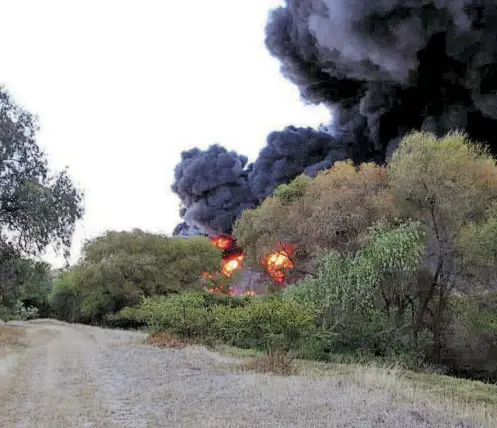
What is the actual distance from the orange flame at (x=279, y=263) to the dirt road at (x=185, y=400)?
18297 mm

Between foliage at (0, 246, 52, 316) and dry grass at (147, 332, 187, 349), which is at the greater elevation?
foliage at (0, 246, 52, 316)

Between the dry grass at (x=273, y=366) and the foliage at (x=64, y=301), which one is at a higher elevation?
the foliage at (x=64, y=301)

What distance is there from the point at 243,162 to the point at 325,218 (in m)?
43.6

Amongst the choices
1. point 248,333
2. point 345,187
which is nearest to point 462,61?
point 345,187

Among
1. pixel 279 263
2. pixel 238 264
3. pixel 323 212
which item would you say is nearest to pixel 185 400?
pixel 323 212

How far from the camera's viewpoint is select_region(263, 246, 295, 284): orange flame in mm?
32516

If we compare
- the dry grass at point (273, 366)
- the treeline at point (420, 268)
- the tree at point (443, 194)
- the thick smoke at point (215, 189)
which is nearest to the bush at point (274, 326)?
the treeline at point (420, 268)

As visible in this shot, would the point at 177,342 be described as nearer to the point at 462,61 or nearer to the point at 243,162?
the point at 462,61

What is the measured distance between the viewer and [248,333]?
2023cm

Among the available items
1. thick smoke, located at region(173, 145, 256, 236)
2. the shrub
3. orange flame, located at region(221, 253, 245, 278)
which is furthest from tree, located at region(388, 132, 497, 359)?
thick smoke, located at region(173, 145, 256, 236)

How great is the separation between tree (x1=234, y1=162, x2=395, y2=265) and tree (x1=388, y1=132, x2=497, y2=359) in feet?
6.31

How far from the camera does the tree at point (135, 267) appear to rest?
3972cm

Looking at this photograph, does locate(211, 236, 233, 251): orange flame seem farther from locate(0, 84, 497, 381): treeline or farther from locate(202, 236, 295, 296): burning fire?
locate(0, 84, 497, 381): treeline

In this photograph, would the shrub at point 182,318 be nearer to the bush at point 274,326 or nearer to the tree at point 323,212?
the bush at point 274,326
